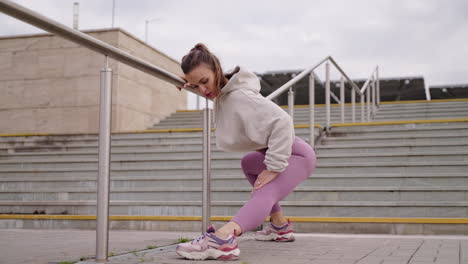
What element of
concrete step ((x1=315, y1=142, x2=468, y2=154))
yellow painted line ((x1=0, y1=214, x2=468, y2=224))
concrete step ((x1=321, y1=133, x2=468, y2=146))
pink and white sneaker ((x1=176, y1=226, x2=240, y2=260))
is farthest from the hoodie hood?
concrete step ((x1=321, y1=133, x2=468, y2=146))

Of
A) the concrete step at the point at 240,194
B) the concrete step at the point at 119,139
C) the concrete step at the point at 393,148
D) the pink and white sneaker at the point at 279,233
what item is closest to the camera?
the pink and white sneaker at the point at 279,233

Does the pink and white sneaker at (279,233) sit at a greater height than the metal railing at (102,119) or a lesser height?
lesser

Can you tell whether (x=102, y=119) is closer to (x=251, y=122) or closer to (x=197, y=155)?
(x=251, y=122)

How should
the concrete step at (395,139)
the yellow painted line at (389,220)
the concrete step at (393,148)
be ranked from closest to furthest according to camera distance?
the yellow painted line at (389,220) → the concrete step at (393,148) → the concrete step at (395,139)

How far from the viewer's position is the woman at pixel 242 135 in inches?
84.0

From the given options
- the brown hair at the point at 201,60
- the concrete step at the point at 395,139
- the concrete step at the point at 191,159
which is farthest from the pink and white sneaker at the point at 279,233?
the concrete step at the point at 395,139

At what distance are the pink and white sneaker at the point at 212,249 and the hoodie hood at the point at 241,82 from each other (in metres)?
0.62

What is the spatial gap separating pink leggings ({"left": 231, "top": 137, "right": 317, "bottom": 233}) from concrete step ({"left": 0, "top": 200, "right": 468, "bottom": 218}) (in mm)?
1618

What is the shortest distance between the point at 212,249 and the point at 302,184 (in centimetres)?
264

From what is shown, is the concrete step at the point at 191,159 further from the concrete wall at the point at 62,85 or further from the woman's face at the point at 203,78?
the woman's face at the point at 203,78

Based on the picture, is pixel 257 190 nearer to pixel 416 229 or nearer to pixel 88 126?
pixel 416 229

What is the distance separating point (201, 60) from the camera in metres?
2.23

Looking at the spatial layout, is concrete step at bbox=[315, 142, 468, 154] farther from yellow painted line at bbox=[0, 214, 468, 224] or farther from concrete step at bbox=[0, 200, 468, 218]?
yellow painted line at bbox=[0, 214, 468, 224]

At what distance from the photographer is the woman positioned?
213 centimetres
